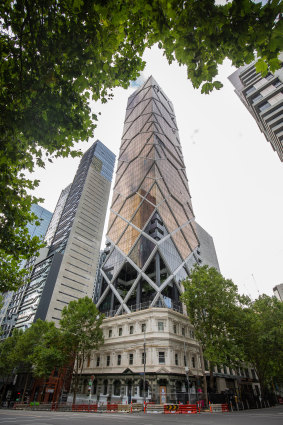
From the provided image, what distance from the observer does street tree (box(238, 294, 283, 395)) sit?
2875 centimetres

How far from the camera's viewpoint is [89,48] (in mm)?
6176

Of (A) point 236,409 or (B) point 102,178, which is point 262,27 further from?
(B) point 102,178

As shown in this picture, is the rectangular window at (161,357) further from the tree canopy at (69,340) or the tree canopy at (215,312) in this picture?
the tree canopy at (69,340)

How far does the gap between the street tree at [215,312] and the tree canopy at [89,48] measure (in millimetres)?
27193

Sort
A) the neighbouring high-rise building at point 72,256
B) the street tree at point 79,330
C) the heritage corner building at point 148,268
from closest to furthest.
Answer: the heritage corner building at point 148,268 < the street tree at point 79,330 < the neighbouring high-rise building at point 72,256

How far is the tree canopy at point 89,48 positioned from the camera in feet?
15.5

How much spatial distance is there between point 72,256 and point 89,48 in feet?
240

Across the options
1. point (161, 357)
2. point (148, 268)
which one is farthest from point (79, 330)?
point (148, 268)

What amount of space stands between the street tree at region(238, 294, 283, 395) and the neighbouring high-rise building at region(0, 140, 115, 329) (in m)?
50.3

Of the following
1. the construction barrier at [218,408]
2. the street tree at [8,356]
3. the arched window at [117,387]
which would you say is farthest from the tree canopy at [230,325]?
the street tree at [8,356]

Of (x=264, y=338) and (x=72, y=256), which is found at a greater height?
(x=72, y=256)

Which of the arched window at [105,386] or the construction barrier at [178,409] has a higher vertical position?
the arched window at [105,386]

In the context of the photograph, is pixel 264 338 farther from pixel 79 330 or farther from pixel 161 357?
pixel 79 330

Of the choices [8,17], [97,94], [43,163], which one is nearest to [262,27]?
[97,94]
